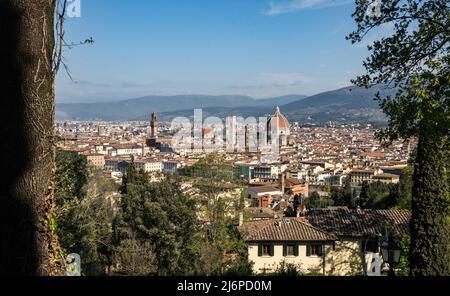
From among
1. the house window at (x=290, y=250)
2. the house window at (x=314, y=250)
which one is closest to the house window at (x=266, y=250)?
the house window at (x=290, y=250)

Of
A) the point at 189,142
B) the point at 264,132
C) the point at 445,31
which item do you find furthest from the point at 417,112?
the point at 189,142

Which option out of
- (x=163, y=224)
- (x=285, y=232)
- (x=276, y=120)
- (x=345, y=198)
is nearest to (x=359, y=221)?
(x=285, y=232)

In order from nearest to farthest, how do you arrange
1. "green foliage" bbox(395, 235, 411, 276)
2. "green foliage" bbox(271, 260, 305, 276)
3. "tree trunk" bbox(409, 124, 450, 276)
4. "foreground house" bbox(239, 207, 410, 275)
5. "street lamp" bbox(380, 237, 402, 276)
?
1. "street lamp" bbox(380, 237, 402, 276)
2. "tree trunk" bbox(409, 124, 450, 276)
3. "green foliage" bbox(271, 260, 305, 276)
4. "green foliage" bbox(395, 235, 411, 276)
5. "foreground house" bbox(239, 207, 410, 275)

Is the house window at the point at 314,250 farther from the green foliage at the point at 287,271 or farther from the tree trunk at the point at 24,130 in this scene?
the tree trunk at the point at 24,130

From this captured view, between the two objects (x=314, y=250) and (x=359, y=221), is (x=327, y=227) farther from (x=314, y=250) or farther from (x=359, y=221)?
(x=314, y=250)

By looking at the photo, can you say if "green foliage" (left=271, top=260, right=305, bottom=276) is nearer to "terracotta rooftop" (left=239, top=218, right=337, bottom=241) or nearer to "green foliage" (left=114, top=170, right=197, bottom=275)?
"green foliage" (left=114, top=170, right=197, bottom=275)

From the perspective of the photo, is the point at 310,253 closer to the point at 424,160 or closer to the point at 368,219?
the point at 368,219

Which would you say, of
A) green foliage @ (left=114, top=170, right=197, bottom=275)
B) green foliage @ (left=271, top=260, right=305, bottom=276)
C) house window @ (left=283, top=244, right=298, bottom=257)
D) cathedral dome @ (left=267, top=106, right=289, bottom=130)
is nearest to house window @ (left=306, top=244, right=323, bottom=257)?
house window @ (left=283, top=244, right=298, bottom=257)

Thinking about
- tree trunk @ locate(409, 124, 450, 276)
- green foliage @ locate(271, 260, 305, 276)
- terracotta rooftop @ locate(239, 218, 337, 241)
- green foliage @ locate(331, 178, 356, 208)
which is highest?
tree trunk @ locate(409, 124, 450, 276)
